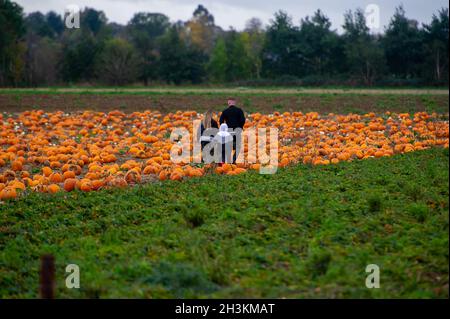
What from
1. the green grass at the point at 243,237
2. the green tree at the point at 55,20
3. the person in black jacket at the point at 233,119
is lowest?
the green grass at the point at 243,237

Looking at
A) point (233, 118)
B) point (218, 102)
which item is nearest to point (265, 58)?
point (218, 102)

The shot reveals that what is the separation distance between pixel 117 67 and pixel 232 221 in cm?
4161

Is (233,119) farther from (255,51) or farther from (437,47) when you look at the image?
(255,51)

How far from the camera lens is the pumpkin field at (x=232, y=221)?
6.87m

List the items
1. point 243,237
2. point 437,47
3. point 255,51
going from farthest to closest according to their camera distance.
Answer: point 255,51, point 437,47, point 243,237

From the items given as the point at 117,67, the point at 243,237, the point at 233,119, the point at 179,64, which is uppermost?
the point at 179,64

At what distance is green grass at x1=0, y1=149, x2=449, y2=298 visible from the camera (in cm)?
679

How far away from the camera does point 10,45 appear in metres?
50.7

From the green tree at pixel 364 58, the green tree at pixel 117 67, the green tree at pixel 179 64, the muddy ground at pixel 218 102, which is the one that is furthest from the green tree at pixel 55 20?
the muddy ground at pixel 218 102

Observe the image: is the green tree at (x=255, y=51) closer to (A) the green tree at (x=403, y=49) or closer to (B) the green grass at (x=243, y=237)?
(A) the green tree at (x=403, y=49)

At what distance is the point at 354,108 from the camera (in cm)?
2562

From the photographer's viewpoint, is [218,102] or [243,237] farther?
[218,102]

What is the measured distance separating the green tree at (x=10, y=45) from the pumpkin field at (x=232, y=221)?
3514 cm

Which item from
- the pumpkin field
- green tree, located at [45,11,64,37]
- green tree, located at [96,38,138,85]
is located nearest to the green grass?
the pumpkin field
